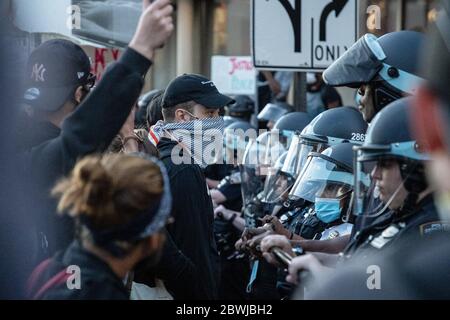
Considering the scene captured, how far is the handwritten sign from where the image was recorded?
13.9 meters

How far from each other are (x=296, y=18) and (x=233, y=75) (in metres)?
6.81

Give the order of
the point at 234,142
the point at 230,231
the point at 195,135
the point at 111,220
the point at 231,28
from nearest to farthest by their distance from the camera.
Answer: the point at 111,220
the point at 195,135
the point at 230,231
the point at 234,142
the point at 231,28

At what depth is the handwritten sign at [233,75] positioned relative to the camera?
1387 cm

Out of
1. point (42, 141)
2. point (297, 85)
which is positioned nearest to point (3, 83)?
point (42, 141)

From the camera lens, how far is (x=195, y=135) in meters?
5.66

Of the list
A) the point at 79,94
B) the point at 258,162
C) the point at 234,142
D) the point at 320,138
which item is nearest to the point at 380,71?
the point at 320,138

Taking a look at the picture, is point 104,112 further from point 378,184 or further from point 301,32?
point 301,32

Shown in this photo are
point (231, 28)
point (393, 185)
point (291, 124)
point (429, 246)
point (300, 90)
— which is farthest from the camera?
point (231, 28)

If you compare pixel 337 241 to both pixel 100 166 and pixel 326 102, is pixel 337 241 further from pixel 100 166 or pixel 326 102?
pixel 326 102

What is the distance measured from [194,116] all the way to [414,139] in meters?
2.40

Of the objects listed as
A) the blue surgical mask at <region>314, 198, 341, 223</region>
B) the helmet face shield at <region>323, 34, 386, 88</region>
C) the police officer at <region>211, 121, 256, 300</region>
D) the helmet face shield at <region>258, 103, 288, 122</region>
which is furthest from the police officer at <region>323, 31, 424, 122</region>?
the helmet face shield at <region>258, 103, 288, 122</region>

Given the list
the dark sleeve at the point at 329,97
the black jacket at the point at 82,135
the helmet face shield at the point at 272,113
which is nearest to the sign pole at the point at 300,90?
the helmet face shield at the point at 272,113

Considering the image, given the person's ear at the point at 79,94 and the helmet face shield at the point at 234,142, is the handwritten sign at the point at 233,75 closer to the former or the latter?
the helmet face shield at the point at 234,142

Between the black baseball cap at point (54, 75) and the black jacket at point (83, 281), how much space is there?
3.50 ft
